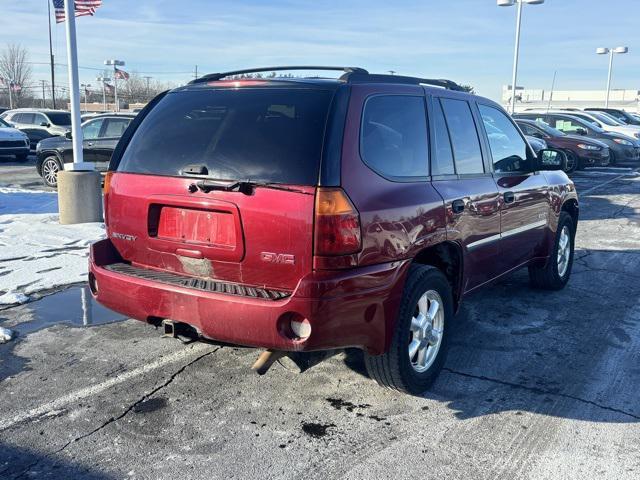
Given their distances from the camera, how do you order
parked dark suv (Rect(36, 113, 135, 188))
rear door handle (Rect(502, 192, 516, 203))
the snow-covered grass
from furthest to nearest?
parked dark suv (Rect(36, 113, 135, 188))
the snow-covered grass
rear door handle (Rect(502, 192, 516, 203))

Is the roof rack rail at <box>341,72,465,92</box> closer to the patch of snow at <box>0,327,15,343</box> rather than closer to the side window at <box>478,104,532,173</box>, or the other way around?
the side window at <box>478,104,532,173</box>

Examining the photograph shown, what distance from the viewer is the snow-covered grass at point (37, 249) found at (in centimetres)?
612

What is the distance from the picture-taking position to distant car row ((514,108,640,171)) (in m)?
18.7

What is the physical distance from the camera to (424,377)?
3.89 metres

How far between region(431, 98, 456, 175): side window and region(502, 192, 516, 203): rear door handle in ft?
2.64

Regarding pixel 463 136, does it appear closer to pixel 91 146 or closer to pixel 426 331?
pixel 426 331

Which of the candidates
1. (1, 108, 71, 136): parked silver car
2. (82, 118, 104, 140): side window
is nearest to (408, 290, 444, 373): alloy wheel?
(82, 118, 104, 140): side window

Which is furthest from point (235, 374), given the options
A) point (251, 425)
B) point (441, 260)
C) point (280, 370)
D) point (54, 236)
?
point (54, 236)

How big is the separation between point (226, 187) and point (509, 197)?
2.51 metres

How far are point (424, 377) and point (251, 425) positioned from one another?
1.13 m

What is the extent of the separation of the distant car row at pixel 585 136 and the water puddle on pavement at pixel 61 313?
14.3 metres

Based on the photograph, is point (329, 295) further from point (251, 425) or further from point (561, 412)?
point (561, 412)

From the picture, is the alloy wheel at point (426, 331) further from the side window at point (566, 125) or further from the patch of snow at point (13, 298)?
the side window at point (566, 125)

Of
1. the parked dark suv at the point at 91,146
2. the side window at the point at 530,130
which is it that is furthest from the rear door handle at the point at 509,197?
the side window at the point at 530,130
